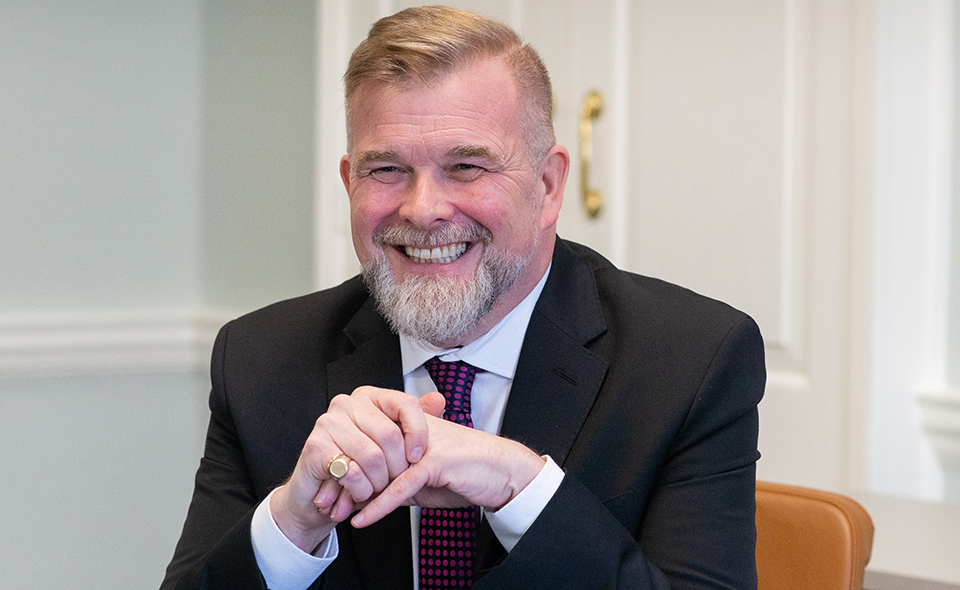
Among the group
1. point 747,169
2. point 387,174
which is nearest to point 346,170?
point 387,174

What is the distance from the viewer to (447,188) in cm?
133

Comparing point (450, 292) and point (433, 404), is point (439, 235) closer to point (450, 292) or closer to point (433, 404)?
point (450, 292)

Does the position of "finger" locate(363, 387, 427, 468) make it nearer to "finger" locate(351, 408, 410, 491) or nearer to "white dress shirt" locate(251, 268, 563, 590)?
"finger" locate(351, 408, 410, 491)

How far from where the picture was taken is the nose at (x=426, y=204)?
1.31 m

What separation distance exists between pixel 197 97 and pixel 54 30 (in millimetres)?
503

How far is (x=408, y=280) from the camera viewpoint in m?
1.37

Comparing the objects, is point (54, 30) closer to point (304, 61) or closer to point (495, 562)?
point (304, 61)

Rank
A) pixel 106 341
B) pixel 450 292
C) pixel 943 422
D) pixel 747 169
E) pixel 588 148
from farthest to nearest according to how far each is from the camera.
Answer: pixel 106 341 < pixel 588 148 < pixel 747 169 < pixel 943 422 < pixel 450 292

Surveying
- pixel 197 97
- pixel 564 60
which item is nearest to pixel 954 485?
pixel 564 60

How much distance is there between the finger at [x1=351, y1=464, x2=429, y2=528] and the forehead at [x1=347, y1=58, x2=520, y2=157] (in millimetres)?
422

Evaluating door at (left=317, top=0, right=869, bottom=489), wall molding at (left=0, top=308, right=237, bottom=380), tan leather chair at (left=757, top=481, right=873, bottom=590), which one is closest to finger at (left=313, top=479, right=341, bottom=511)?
tan leather chair at (left=757, top=481, right=873, bottom=590)

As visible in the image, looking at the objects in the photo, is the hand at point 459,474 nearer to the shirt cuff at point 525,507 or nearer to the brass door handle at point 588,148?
the shirt cuff at point 525,507

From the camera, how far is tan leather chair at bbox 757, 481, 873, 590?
124 cm

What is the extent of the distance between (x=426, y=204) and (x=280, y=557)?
0.47 metres
